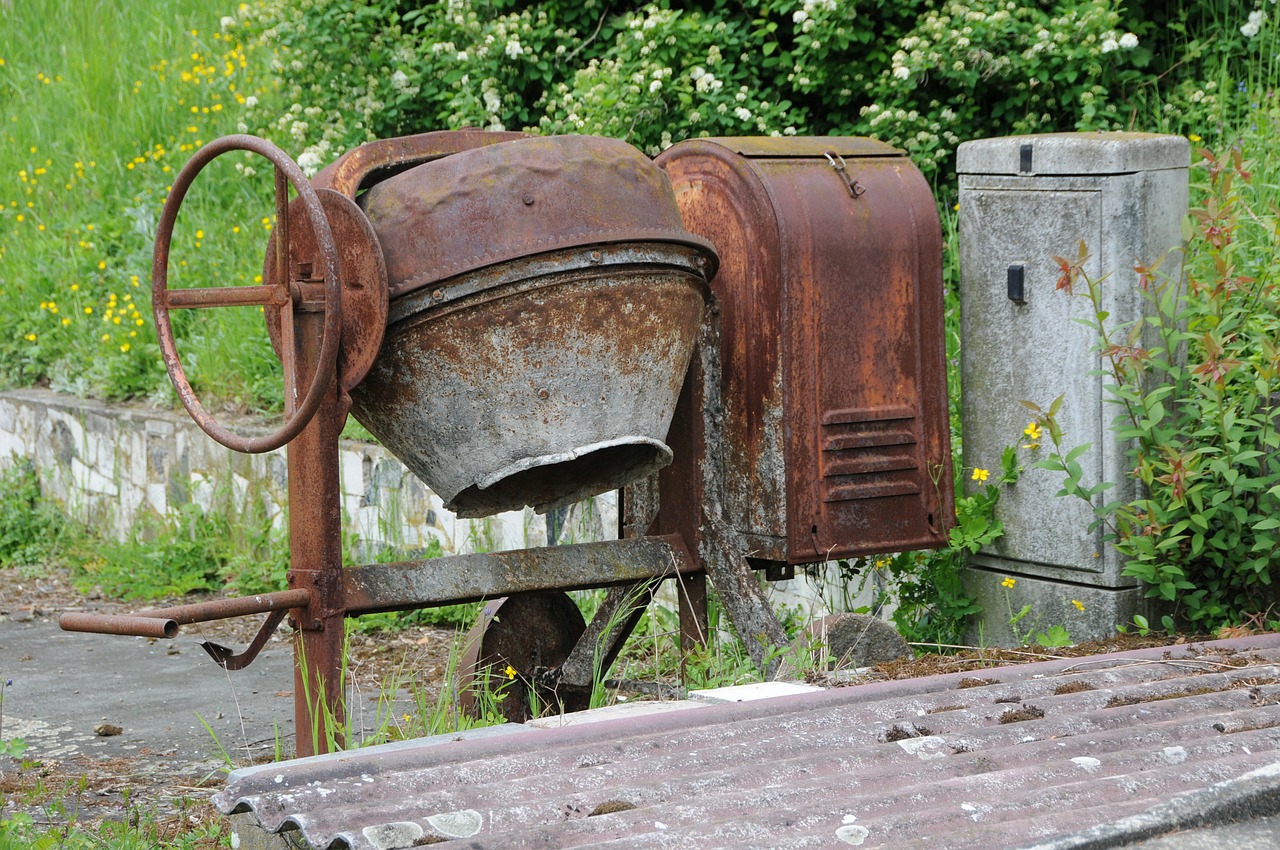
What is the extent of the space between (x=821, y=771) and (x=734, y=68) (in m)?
4.63

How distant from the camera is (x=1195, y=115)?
5930mm

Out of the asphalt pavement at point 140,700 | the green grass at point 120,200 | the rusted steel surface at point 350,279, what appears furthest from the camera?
the green grass at point 120,200

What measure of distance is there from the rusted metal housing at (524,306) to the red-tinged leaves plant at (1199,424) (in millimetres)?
1177

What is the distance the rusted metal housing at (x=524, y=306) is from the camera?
3.44 metres

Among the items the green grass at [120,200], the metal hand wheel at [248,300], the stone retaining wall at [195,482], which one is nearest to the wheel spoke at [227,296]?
the metal hand wheel at [248,300]

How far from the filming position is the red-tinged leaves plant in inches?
152

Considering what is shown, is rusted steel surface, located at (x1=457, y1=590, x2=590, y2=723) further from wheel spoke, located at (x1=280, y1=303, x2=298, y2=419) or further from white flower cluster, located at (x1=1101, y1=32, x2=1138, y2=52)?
white flower cluster, located at (x1=1101, y1=32, x2=1138, y2=52)

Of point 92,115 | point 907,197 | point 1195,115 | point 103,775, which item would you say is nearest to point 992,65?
point 1195,115

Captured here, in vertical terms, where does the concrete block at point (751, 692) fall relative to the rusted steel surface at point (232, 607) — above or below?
below

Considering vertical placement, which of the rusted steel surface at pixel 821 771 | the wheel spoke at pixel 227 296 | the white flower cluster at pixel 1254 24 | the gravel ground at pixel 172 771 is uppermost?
the white flower cluster at pixel 1254 24

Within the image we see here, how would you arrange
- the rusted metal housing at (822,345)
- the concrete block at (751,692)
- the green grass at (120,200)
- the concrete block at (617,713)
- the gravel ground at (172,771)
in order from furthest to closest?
the green grass at (120,200), the rusted metal housing at (822,345), the gravel ground at (172,771), the concrete block at (751,692), the concrete block at (617,713)

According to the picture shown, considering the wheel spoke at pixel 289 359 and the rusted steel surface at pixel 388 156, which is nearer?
the wheel spoke at pixel 289 359

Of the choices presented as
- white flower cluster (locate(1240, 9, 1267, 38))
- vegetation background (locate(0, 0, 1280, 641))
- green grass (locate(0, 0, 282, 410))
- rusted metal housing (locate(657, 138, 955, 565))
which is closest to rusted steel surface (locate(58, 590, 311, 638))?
rusted metal housing (locate(657, 138, 955, 565))

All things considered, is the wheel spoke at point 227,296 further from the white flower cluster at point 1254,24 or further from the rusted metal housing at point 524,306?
the white flower cluster at point 1254,24
